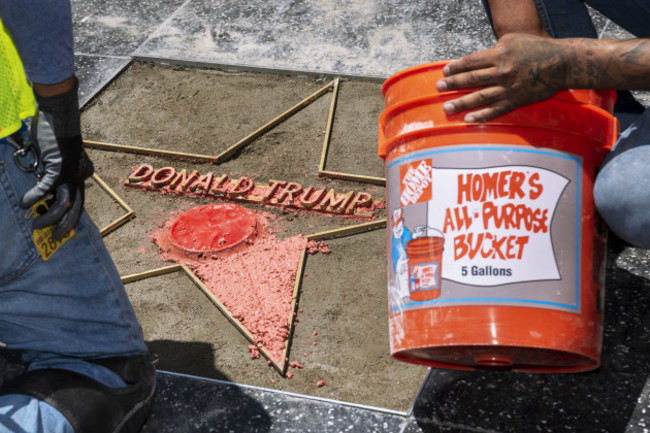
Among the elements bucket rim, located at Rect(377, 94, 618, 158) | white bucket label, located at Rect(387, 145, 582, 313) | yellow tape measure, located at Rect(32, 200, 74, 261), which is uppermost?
bucket rim, located at Rect(377, 94, 618, 158)

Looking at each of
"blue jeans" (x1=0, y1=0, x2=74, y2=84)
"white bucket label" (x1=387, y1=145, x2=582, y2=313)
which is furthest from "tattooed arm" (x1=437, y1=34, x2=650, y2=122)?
"blue jeans" (x1=0, y1=0, x2=74, y2=84)

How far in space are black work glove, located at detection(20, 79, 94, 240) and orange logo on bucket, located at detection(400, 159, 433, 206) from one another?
3.12 feet

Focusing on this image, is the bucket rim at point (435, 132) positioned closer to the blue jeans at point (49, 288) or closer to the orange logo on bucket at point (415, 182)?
the orange logo on bucket at point (415, 182)

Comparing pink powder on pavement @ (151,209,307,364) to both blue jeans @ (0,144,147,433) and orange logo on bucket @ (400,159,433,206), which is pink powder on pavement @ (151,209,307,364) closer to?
blue jeans @ (0,144,147,433)

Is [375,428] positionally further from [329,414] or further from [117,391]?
[117,391]

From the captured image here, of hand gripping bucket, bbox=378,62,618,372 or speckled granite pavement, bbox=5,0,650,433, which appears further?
speckled granite pavement, bbox=5,0,650,433

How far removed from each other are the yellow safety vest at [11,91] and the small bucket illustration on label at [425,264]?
3.71ft

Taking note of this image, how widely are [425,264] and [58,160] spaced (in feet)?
3.50

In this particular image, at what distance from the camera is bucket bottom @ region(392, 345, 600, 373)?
2.20m

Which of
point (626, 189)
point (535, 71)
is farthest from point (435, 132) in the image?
point (626, 189)

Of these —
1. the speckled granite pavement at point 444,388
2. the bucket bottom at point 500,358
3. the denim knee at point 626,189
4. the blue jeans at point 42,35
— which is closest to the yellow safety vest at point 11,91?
the blue jeans at point 42,35

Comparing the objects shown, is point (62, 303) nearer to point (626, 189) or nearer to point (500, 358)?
point (500, 358)

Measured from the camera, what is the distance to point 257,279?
3.11 meters

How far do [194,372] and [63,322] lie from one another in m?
0.56
